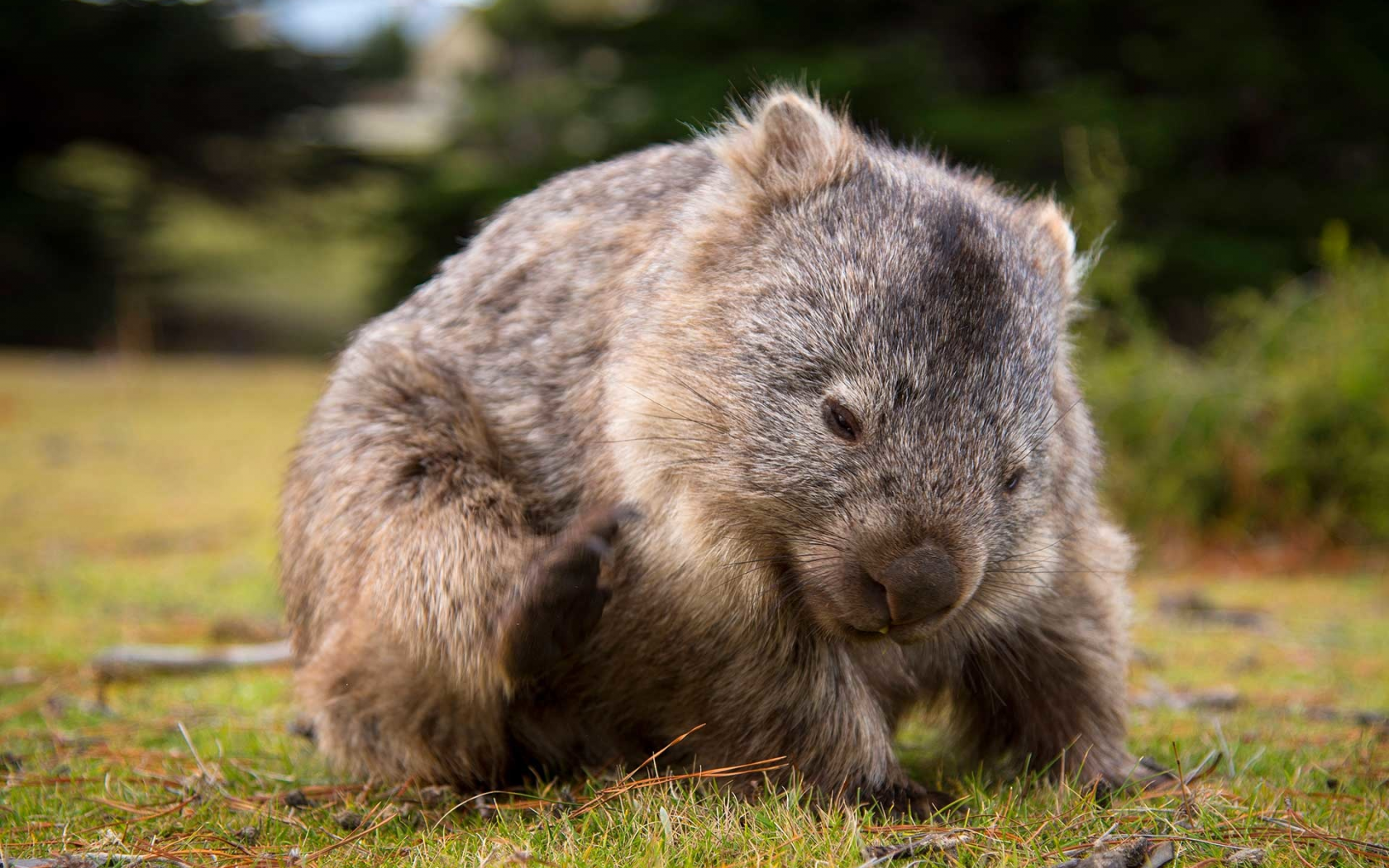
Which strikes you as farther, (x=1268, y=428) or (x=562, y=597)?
(x=1268, y=428)

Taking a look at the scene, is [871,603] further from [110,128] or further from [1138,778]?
[110,128]

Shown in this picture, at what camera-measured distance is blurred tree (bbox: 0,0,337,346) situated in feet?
65.5

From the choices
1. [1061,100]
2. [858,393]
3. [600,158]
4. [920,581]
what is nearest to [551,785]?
[920,581]

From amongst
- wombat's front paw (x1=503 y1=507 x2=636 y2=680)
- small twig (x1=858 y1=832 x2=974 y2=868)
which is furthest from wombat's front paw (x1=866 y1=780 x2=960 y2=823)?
wombat's front paw (x1=503 y1=507 x2=636 y2=680)

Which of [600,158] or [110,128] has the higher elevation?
[110,128]

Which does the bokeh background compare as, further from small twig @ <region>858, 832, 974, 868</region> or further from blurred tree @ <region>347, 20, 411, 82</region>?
small twig @ <region>858, 832, 974, 868</region>

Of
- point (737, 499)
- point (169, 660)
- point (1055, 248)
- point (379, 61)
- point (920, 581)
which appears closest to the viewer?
point (920, 581)

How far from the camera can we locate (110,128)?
21.4 m

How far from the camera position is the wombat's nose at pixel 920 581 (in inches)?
104

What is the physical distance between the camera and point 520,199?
13.8ft

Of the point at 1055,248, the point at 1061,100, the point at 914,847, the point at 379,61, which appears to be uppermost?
the point at 379,61

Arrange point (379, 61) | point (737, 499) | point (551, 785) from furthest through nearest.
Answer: point (379, 61)
point (551, 785)
point (737, 499)

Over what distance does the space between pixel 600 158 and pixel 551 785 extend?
517 inches

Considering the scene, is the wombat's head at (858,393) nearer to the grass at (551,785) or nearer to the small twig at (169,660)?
the grass at (551,785)
